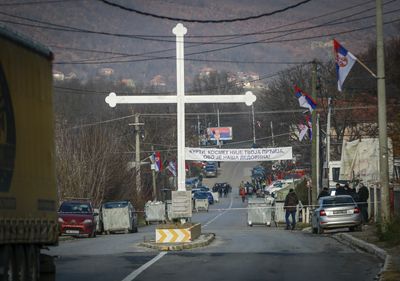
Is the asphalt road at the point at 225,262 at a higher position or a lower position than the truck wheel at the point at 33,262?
lower

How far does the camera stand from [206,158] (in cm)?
4506

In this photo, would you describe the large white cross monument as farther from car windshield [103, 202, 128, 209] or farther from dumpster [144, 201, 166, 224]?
dumpster [144, 201, 166, 224]

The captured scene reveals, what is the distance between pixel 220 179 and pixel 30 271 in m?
141

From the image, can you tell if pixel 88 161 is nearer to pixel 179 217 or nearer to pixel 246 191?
pixel 179 217

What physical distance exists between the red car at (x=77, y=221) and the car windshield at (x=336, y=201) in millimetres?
9872

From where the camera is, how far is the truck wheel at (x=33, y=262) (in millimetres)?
16422

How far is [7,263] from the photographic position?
Result: 15.2 meters

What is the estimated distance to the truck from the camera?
1497 centimetres

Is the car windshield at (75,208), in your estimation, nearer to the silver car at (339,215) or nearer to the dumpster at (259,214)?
the silver car at (339,215)

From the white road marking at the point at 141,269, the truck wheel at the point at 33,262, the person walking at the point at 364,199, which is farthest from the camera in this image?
the person walking at the point at 364,199

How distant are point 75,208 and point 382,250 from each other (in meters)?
21.3

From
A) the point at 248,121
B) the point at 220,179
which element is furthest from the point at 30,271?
the point at 220,179

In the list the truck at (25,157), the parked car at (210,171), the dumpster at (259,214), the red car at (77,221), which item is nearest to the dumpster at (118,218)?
the red car at (77,221)

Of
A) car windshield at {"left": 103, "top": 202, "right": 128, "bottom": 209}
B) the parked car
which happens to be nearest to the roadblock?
car windshield at {"left": 103, "top": 202, "right": 128, "bottom": 209}
